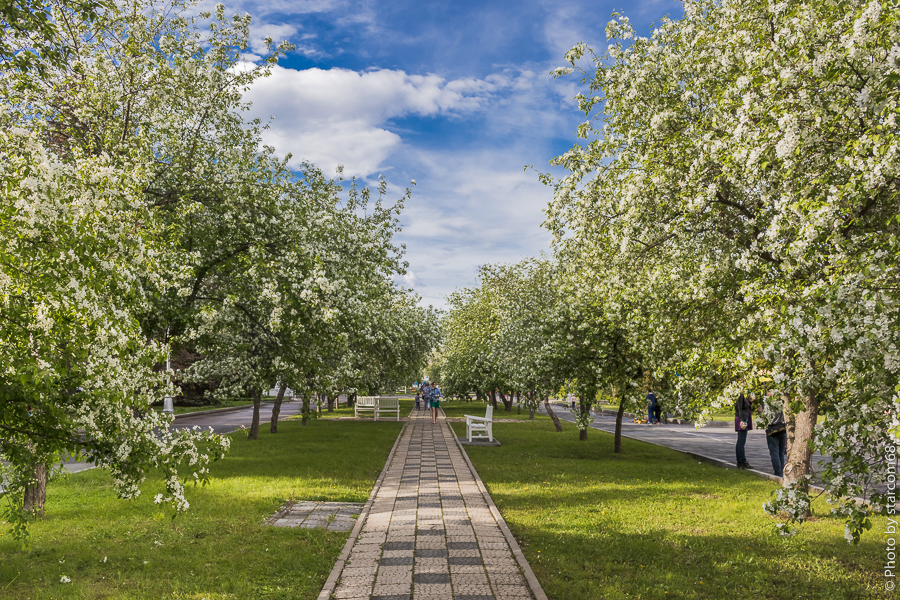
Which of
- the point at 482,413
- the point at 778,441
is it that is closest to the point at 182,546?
the point at 778,441

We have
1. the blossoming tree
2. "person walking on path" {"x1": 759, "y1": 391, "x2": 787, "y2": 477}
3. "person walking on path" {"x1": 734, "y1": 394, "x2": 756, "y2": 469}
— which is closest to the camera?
the blossoming tree

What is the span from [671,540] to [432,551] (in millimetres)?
2940

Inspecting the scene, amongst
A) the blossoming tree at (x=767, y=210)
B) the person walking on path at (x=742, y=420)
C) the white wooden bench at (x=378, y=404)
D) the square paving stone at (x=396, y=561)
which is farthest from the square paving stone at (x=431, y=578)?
the white wooden bench at (x=378, y=404)

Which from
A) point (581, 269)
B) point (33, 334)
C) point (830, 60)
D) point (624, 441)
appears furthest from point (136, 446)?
point (624, 441)

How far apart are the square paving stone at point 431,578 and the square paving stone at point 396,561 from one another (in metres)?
0.35

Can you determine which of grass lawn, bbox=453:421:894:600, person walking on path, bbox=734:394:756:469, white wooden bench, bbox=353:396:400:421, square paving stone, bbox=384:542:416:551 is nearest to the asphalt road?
person walking on path, bbox=734:394:756:469

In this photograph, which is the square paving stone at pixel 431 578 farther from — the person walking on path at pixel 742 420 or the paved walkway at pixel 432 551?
the person walking on path at pixel 742 420

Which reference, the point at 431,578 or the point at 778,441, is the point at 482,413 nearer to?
the point at 778,441

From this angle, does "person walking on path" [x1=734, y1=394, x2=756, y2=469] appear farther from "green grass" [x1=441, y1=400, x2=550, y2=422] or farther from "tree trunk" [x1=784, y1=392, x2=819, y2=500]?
"green grass" [x1=441, y1=400, x2=550, y2=422]

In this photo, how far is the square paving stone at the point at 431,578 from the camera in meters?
5.15

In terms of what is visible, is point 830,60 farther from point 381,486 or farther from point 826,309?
point 381,486

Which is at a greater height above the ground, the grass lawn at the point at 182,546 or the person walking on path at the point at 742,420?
the person walking on path at the point at 742,420

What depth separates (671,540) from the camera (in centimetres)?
682

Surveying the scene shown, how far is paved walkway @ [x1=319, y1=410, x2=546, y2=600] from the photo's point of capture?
4961 mm
